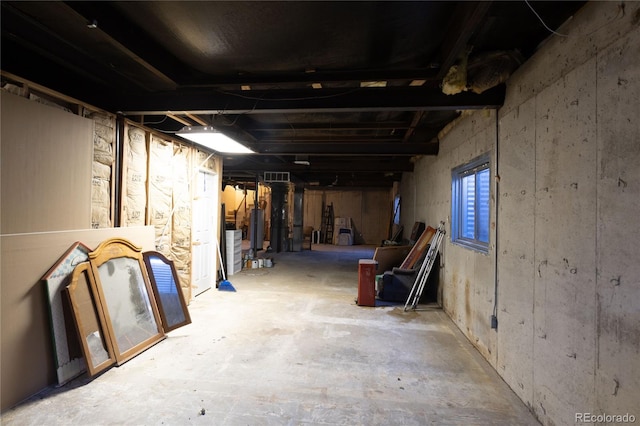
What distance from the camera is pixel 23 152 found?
216cm

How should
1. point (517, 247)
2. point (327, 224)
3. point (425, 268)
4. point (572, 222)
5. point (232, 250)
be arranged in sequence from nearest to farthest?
point (572, 222)
point (517, 247)
point (425, 268)
point (232, 250)
point (327, 224)

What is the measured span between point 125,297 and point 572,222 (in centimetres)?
352

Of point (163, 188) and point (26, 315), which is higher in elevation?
point (163, 188)

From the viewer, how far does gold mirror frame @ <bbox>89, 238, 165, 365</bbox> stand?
8.48ft

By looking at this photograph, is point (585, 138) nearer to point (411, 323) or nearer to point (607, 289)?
point (607, 289)

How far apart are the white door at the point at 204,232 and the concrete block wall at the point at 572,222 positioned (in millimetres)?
3906

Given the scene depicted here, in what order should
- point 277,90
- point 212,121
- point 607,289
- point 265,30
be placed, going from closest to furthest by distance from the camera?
point 607,289 < point 265,30 < point 277,90 < point 212,121

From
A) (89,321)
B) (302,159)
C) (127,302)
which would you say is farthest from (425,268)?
(89,321)

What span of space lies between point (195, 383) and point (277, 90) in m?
2.56

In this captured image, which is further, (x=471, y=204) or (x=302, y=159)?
(x=302, y=159)

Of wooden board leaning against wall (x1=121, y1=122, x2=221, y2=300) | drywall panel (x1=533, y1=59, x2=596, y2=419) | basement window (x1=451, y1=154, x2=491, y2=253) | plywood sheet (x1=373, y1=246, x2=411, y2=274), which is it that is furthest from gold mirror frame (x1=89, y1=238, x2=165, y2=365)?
plywood sheet (x1=373, y1=246, x2=411, y2=274)

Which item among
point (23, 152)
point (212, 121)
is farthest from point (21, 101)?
point (212, 121)

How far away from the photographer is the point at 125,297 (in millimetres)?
2811

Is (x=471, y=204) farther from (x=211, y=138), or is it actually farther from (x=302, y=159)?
(x=302, y=159)
